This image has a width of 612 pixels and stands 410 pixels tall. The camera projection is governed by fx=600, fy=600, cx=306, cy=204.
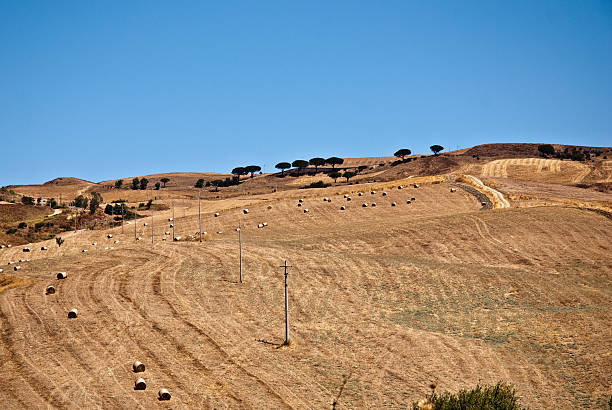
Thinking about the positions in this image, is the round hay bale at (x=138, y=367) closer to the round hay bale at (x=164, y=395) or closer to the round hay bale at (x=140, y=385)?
the round hay bale at (x=140, y=385)

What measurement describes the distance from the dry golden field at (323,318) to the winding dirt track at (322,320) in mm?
128

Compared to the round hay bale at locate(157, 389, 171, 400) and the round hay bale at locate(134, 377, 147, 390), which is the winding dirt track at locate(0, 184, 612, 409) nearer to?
the round hay bale at locate(157, 389, 171, 400)

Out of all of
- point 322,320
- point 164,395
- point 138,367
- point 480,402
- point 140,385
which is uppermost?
point 322,320

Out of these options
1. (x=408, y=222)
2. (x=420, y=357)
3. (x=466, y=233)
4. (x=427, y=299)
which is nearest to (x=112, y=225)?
(x=408, y=222)

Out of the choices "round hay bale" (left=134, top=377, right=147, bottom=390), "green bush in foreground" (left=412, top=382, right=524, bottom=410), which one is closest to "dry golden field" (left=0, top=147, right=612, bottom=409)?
"round hay bale" (left=134, top=377, right=147, bottom=390)

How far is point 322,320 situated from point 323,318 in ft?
1.37

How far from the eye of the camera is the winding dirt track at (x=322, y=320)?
2803cm

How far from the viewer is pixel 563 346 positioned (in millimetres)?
34438

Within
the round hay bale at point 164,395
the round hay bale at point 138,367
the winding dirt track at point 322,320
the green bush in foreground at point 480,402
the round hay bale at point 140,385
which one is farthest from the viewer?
the round hay bale at point 138,367

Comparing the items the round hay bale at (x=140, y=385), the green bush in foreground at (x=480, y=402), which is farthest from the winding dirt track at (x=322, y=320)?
the green bush in foreground at (x=480, y=402)

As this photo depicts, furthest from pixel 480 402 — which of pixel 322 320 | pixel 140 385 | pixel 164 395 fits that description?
pixel 322 320

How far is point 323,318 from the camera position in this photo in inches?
1553

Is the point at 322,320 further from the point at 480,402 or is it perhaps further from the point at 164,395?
the point at 480,402

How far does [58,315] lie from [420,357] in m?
22.1
